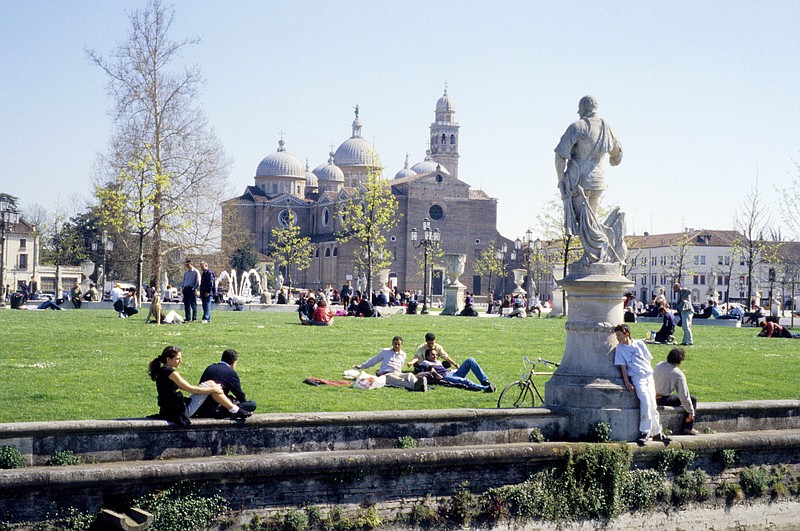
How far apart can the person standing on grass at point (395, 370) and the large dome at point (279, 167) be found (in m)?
102

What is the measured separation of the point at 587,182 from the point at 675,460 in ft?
11.6

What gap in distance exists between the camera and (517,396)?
1426cm

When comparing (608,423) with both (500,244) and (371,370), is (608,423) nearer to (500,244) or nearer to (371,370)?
(371,370)

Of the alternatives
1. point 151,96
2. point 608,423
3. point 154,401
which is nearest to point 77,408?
point 154,401

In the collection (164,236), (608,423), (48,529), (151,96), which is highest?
(151,96)

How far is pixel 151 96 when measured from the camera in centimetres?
4050

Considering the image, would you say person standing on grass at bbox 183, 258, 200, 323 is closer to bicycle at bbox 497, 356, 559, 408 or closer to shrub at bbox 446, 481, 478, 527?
bicycle at bbox 497, 356, 559, 408

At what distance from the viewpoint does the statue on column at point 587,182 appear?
13.0m

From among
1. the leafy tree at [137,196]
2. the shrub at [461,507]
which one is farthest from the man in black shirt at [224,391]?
the leafy tree at [137,196]

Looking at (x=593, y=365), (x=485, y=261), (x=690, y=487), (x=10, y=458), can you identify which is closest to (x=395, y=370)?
(x=593, y=365)

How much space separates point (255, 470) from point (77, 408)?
3.13 meters

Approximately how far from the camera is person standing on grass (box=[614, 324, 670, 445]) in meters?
12.4

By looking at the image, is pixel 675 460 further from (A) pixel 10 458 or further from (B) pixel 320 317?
(B) pixel 320 317

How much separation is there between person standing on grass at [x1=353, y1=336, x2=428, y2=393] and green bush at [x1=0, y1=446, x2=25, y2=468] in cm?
615
